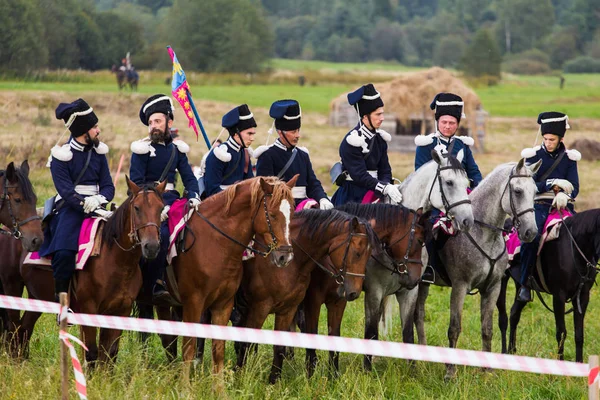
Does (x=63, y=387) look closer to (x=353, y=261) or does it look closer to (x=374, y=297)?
(x=353, y=261)

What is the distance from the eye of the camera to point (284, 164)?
9.81 m

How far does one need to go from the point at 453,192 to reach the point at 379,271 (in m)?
1.13

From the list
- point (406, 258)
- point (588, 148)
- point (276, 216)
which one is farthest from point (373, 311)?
point (588, 148)

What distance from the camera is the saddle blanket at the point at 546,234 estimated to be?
10617 millimetres

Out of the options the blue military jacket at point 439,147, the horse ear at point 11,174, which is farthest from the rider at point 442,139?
the horse ear at point 11,174

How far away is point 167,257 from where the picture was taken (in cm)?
877

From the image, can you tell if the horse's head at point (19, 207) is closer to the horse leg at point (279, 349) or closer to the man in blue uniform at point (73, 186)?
the man in blue uniform at point (73, 186)

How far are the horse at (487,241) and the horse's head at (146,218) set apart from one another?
11.1ft

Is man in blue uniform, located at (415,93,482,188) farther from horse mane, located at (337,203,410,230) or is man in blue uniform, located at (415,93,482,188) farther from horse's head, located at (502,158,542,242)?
horse mane, located at (337,203,410,230)

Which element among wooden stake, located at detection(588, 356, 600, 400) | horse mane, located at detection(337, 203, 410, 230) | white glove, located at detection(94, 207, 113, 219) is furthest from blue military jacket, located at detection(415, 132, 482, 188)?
wooden stake, located at detection(588, 356, 600, 400)

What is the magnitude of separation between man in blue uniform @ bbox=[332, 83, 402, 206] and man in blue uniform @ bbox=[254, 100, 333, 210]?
450mm

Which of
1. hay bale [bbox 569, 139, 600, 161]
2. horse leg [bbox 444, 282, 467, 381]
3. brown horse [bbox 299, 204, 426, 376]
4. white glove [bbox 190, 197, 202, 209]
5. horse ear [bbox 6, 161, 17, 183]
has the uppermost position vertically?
horse ear [bbox 6, 161, 17, 183]

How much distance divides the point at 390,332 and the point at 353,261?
293cm

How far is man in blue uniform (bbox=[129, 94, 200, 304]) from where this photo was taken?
29.3ft
